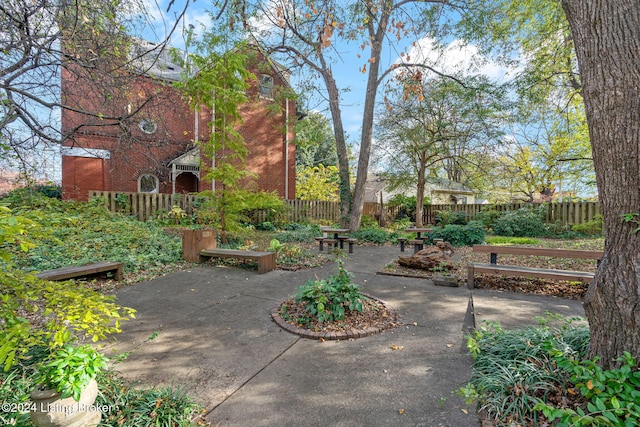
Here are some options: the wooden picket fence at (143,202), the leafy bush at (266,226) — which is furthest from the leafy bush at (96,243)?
the leafy bush at (266,226)

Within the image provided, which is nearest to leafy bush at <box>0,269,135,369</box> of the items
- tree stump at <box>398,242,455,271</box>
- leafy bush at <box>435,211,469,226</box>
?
tree stump at <box>398,242,455,271</box>

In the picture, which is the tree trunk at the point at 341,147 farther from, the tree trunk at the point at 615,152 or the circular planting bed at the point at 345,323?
the tree trunk at the point at 615,152

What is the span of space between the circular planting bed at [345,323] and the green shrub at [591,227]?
11079 mm

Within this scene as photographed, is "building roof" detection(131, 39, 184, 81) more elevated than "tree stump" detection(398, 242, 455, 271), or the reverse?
"building roof" detection(131, 39, 184, 81)

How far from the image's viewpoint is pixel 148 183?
14664 millimetres

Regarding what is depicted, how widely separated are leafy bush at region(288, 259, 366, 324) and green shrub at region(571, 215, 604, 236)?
1151cm

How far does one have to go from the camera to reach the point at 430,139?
12203 millimetres

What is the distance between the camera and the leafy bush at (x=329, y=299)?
3279mm

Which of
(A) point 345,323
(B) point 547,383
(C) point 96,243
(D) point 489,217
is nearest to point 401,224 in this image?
(D) point 489,217

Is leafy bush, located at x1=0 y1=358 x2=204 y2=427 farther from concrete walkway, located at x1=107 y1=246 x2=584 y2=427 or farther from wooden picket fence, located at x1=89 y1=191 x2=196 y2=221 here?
wooden picket fence, located at x1=89 y1=191 x2=196 y2=221

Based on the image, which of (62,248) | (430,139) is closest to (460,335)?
(62,248)

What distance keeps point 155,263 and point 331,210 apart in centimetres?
1055

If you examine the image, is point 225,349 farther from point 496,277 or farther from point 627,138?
point 496,277

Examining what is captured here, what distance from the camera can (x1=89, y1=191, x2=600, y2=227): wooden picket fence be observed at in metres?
10.4
